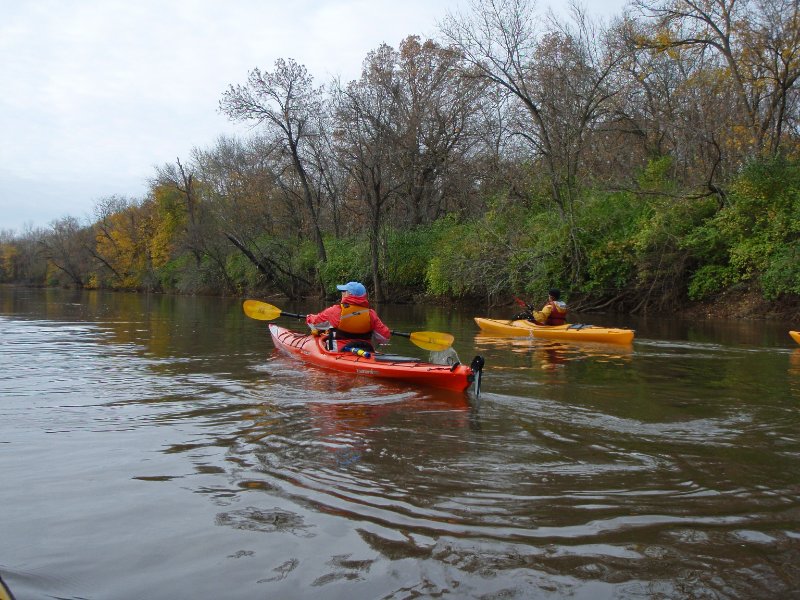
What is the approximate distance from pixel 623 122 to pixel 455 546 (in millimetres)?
24697

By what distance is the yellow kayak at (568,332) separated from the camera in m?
12.6

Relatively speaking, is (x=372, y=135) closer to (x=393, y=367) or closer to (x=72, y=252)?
(x=393, y=367)

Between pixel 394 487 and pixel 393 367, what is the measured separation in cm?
382

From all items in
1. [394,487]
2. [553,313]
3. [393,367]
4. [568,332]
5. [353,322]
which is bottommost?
[394,487]

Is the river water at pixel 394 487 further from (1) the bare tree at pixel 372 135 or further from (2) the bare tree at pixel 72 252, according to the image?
(2) the bare tree at pixel 72 252

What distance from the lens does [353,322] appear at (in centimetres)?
892

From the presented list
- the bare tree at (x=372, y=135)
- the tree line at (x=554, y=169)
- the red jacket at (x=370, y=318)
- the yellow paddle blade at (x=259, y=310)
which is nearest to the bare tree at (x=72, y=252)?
the tree line at (x=554, y=169)

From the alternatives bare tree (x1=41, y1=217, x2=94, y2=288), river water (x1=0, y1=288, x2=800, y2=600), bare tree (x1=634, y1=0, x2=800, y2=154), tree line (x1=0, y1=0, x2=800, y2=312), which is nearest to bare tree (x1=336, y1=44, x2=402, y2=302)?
tree line (x1=0, y1=0, x2=800, y2=312)

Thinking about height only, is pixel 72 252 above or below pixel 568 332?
above

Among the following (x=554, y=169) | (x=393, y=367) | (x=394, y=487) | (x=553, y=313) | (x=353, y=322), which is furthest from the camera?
(x=554, y=169)

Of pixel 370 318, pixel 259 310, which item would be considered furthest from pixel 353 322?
pixel 259 310

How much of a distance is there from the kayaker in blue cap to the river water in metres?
0.81

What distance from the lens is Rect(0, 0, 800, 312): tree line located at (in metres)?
19.4

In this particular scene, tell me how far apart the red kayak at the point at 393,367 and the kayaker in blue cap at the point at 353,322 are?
24 centimetres
